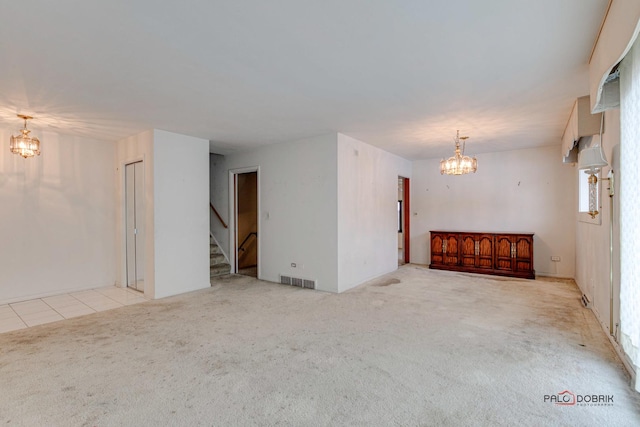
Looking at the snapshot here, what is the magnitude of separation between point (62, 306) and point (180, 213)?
6.72 feet

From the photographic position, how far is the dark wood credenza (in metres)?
6.09


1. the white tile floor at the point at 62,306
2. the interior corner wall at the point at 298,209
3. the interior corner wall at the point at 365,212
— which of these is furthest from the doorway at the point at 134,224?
the interior corner wall at the point at 365,212

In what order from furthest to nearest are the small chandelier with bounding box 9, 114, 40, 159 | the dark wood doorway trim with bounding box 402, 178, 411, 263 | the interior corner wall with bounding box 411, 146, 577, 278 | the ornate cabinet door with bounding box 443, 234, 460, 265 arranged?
the dark wood doorway trim with bounding box 402, 178, 411, 263, the ornate cabinet door with bounding box 443, 234, 460, 265, the interior corner wall with bounding box 411, 146, 577, 278, the small chandelier with bounding box 9, 114, 40, 159

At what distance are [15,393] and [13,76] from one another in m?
2.74

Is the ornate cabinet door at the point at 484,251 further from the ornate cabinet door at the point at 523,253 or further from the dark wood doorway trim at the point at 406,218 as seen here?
the dark wood doorway trim at the point at 406,218

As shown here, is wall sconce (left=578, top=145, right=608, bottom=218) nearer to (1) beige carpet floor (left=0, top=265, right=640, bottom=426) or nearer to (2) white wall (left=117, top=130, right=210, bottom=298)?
(1) beige carpet floor (left=0, top=265, right=640, bottom=426)

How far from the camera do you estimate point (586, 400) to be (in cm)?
215

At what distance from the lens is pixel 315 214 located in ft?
17.5

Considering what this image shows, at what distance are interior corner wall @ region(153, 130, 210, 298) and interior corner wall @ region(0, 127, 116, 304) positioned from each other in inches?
61.5

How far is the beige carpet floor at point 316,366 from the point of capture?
2018 millimetres

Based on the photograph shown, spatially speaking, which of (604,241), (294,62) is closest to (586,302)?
(604,241)

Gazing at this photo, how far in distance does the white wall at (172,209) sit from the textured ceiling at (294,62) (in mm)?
525

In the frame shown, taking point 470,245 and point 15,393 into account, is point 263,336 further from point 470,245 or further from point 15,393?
point 470,245

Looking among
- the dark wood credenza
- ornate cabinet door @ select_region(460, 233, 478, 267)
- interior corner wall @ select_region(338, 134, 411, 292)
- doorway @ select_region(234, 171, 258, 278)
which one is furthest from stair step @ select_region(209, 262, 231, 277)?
ornate cabinet door @ select_region(460, 233, 478, 267)
